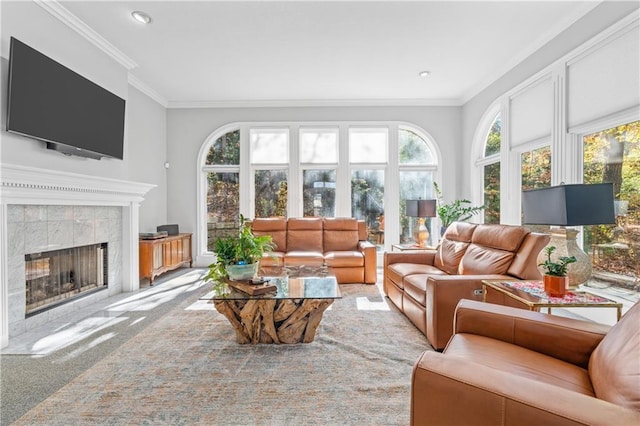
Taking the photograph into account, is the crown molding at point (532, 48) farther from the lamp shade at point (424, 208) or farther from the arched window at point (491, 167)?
the lamp shade at point (424, 208)

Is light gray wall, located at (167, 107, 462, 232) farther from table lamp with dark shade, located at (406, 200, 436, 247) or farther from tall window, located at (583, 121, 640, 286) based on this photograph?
tall window, located at (583, 121, 640, 286)

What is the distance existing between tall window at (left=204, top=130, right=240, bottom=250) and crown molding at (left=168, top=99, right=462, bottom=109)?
0.51 m

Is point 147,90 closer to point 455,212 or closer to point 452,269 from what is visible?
point 452,269

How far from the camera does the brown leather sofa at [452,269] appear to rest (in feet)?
7.74

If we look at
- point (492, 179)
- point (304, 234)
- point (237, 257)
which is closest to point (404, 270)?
point (237, 257)

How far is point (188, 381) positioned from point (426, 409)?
5.13 feet

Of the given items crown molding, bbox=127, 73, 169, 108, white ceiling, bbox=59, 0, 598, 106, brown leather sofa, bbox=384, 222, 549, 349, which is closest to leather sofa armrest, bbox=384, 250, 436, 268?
brown leather sofa, bbox=384, 222, 549, 349

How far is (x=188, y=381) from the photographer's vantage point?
1.98 meters

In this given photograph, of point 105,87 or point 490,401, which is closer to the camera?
point 490,401

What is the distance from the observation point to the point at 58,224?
313 centimetres

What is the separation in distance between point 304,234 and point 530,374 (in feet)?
12.5

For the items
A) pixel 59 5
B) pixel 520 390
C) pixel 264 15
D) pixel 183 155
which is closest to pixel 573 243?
pixel 520 390

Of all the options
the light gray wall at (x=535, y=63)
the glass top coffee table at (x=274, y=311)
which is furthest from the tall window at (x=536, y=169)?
the glass top coffee table at (x=274, y=311)

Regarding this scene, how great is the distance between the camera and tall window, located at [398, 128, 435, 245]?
5.60 meters
